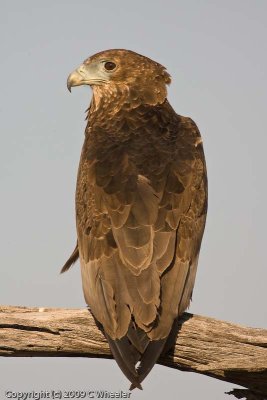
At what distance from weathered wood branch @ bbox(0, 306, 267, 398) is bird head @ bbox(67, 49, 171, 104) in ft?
12.4

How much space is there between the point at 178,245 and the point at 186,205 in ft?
1.88

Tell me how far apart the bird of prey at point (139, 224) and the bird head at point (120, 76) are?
0.35 metres

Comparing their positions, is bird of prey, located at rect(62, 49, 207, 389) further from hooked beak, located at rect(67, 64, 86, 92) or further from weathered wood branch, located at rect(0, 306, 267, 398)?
hooked beak, located at rect(67, 64, 86, 92)

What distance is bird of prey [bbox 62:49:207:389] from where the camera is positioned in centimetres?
890

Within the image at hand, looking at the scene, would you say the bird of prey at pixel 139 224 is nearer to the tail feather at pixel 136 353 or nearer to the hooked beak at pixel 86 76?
the tail feather at pixel 136 353

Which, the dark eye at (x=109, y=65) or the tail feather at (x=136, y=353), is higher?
the dark eye at (x=109, y=65)

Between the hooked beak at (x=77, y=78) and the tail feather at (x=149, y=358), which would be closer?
the tail feather at (x=149, y=358)

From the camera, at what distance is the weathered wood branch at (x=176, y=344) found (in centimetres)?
926

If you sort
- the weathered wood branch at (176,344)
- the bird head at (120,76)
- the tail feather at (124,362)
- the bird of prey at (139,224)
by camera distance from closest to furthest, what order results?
the tail feather at (124,362) < the bird of prey at (139,224) < the weathered wood branch at (176,344) < the bird head at (120,76)

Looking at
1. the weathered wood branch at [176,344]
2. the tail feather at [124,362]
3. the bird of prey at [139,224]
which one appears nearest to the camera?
the tail feather at [124,362]

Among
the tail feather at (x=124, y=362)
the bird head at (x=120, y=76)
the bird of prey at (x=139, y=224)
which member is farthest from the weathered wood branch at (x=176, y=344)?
the bird head at (x=120, y=76)

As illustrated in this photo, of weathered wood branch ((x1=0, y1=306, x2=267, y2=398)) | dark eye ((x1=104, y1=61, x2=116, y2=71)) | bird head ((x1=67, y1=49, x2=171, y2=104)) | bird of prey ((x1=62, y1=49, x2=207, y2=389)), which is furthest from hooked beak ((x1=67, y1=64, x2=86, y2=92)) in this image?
weathered wood branch ((x1=0, y1=306, x2=267, y2=398))

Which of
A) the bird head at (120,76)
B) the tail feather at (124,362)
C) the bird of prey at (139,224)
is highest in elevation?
the bird head at (120,76)

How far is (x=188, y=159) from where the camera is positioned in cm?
1054
